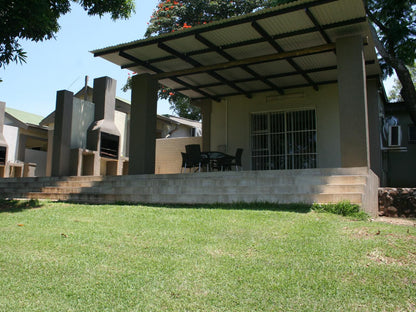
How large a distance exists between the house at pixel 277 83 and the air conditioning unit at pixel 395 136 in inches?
44.0

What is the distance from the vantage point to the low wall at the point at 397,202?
8.47 metres

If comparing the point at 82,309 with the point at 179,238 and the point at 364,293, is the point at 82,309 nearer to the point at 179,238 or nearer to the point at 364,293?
the point at 179,238

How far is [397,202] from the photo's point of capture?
8.61m

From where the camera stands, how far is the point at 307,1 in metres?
7.44

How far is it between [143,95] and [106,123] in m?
5.15

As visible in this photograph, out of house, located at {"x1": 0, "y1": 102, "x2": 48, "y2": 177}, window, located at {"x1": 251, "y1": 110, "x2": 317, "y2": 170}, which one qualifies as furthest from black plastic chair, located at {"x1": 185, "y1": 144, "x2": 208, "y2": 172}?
house, located at {"x1": 0, "y1": 102, "x2": 48, "y2": 177}

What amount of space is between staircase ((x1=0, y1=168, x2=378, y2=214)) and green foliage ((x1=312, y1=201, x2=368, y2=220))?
25 cm

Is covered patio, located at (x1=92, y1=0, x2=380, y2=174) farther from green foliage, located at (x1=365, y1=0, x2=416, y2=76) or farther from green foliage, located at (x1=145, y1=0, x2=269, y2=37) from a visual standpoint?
green foliage, located at (x1=145, y1=0, x2=269, y2=37)

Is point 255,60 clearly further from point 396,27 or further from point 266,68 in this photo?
point 396,27

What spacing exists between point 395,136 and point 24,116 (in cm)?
1935

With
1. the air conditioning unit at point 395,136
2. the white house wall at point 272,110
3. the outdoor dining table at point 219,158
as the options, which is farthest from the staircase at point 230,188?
the air conditioning unit at point 395,136

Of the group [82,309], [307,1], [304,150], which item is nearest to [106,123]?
[304,150]

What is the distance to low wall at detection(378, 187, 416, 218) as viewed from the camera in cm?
847

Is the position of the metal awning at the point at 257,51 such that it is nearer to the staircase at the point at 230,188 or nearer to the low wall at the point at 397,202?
the staircase at the point at 230,188
